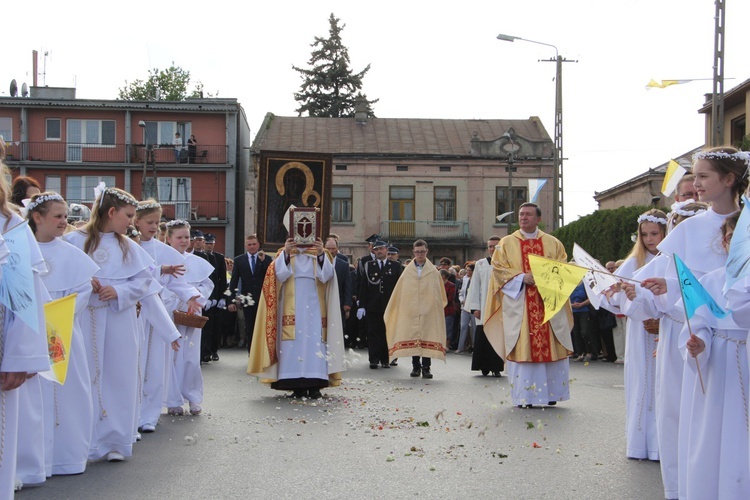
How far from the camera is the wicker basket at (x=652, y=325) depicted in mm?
7695

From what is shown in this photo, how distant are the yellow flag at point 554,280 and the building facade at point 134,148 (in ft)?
146

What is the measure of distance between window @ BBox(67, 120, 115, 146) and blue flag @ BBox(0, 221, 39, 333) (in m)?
48.8

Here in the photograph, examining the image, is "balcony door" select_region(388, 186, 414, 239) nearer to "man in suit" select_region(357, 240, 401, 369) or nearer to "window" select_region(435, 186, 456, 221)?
"window" select_region(435, 186, 456, 221)

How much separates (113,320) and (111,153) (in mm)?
45941

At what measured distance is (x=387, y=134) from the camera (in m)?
52.2

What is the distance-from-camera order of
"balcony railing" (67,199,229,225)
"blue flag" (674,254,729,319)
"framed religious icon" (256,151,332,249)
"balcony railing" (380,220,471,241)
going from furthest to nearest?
"balcony railing" (67,199,229,225)
"balcony railing" (380,220,471,241)
"framed religious icon" (256,151,332,249)
"blue flag" (674,254,729,319)

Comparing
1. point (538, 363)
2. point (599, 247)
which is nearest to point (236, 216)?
point (599, 247)

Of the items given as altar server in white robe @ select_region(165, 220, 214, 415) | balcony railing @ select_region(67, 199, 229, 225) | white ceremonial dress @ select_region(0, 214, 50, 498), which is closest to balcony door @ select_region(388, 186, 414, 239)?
balcony railing @ select_region(67, 199, 229, 225)

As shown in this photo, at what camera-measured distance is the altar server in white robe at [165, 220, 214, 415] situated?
10.5 meters

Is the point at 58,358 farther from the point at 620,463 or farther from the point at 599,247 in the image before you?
A: the point at 599,247

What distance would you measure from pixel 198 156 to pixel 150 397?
144 ft

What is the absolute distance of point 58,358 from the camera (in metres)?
5.70

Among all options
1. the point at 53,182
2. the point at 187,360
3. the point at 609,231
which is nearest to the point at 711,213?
the point at 187,360

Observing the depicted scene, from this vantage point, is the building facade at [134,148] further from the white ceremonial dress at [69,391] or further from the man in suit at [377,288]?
the white ceremonial dress at [69,391]
